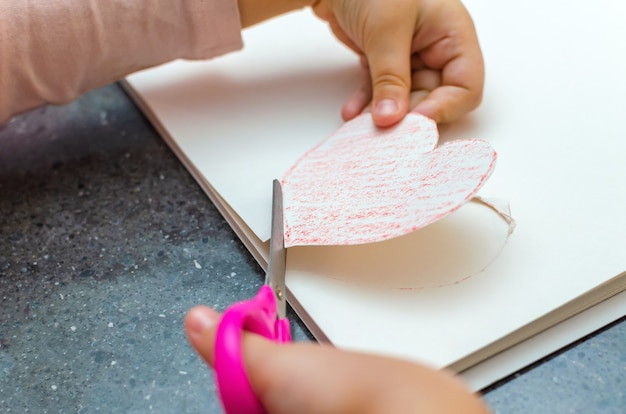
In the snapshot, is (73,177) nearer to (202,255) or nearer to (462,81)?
(202,255)

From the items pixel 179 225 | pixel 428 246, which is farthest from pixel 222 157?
pixel 428 246

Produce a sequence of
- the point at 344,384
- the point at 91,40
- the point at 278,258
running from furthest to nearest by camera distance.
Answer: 1. the point at 91,40
2. the point at 278,258
3. the point at 344,384

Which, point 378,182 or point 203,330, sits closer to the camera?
point 203,330

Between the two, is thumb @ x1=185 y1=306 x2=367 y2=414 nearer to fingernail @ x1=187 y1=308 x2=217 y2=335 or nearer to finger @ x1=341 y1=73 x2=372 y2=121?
fingernail @ x1=187 y1=308 x2=217 y2=335

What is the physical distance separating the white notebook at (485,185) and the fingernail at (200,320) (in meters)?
0.08

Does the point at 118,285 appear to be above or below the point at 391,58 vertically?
below

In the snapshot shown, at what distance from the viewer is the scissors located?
0.26m

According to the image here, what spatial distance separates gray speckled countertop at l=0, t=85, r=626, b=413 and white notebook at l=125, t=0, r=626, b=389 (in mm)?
15

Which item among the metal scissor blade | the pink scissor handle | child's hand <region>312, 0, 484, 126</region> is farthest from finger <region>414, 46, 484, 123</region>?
the pink scissor handle

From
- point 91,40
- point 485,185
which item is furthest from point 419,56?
point 91,40

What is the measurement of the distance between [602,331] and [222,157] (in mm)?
266

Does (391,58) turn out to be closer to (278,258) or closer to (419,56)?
(419,56)

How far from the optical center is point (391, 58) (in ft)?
→ 1.58

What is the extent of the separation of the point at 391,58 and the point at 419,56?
42 mm
